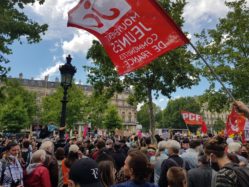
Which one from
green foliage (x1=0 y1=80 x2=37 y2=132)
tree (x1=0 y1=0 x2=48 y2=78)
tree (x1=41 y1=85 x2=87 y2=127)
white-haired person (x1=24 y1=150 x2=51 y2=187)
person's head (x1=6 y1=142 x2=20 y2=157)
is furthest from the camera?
tree (x1=41 y1=85 x2=87 y2=127)

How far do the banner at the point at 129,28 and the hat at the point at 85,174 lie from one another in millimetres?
2511

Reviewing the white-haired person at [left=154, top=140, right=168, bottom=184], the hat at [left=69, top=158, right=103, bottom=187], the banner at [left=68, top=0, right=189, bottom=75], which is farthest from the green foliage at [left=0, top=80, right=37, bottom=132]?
the hat at [left=69, top=158, right=103, bottom=187]

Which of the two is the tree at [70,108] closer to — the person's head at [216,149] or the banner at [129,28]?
the banner at [129,28]

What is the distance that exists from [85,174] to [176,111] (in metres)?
121

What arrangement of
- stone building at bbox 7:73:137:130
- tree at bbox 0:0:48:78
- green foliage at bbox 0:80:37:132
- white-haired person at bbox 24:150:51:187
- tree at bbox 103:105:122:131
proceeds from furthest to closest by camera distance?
stone building at bbox 7:73:137:130 → tree at bbox 103:105:122:131 → green foliage at bbox 0:80:37:132 → tree at bbox 0:0:48:78 → white-haired person at bbox 24:150:51:187

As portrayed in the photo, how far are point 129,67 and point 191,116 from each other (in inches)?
720

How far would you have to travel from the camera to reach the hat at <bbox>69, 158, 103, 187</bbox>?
11.3ft

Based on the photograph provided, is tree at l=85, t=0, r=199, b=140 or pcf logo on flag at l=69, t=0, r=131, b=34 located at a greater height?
tree at l=85, t=0, r=199, b=140

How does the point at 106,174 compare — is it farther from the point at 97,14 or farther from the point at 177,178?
the point at 97,14

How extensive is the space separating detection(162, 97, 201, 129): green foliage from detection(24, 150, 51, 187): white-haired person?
376 ft

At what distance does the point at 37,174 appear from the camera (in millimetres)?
5762

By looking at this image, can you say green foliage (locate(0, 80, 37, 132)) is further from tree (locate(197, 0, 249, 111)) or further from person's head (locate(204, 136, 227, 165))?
person's head (locate(204, 136, 227, 165))

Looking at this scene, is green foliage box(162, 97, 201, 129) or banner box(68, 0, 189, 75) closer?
banner box(68, 0, 189, 75)

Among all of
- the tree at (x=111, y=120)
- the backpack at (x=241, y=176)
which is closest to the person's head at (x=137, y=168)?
the backpack at (x=241, y=176)
